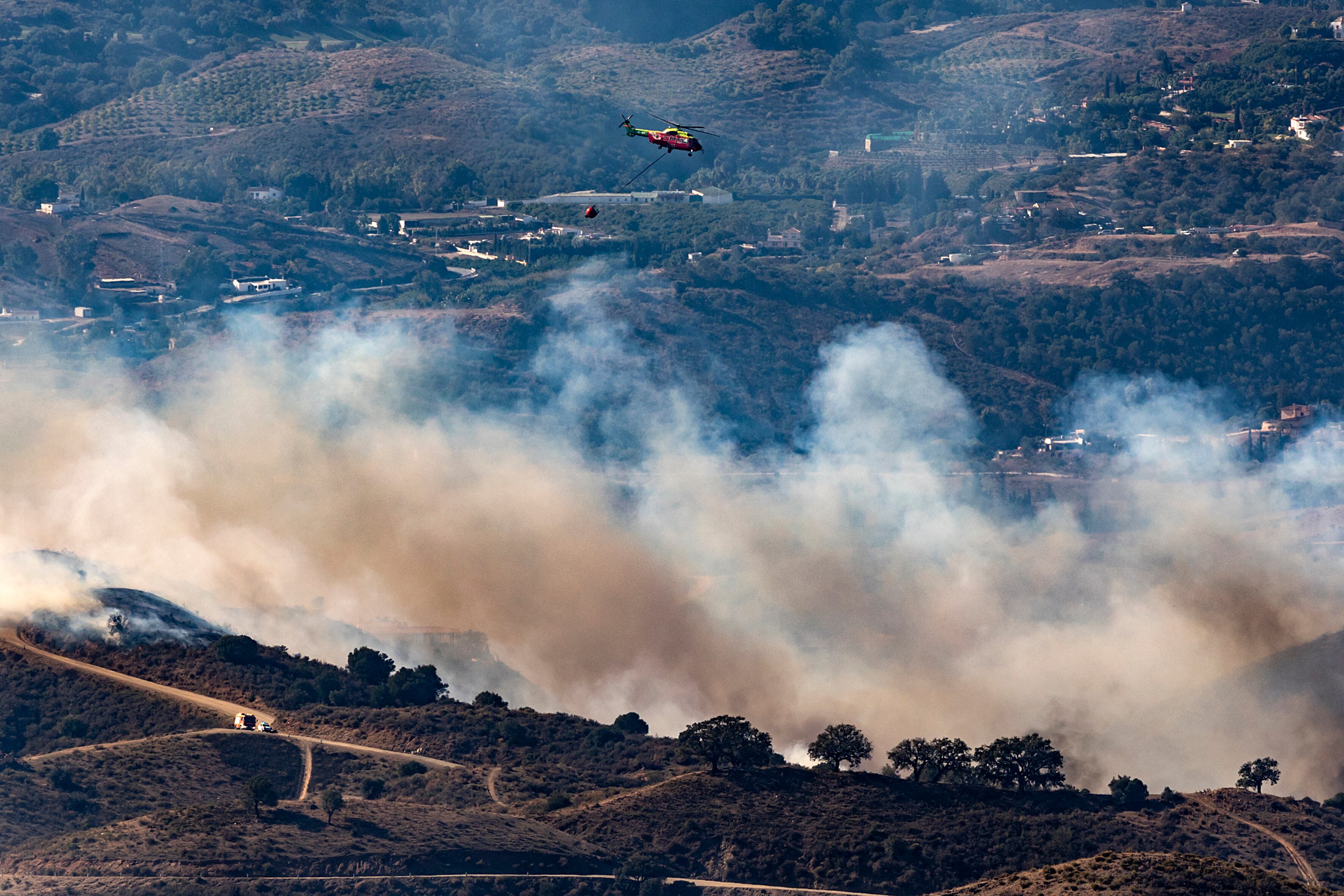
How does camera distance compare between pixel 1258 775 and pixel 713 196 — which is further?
pixel 713 196

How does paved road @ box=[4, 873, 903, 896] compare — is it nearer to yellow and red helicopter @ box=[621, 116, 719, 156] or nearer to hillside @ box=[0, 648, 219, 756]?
hillside @ box=[0, 648, 219, 756]

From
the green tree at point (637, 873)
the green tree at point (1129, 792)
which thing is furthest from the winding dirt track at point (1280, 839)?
the green tree at point (637, 873)

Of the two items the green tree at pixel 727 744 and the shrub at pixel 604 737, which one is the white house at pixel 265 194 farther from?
the green tree at pixel 727 744

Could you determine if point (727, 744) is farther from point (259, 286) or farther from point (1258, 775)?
point (259, 286)

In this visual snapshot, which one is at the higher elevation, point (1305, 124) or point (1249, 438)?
point (1305, 124)

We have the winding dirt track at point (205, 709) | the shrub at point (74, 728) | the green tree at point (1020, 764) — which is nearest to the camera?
the winding dirt track at point (205, 709)

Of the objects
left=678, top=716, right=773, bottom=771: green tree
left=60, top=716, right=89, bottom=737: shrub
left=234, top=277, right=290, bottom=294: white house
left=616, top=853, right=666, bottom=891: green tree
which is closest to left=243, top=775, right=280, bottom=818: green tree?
left=60, top=716, right=89, bottom=737: shrub

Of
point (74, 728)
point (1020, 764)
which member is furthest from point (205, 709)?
point (1020, 764)
